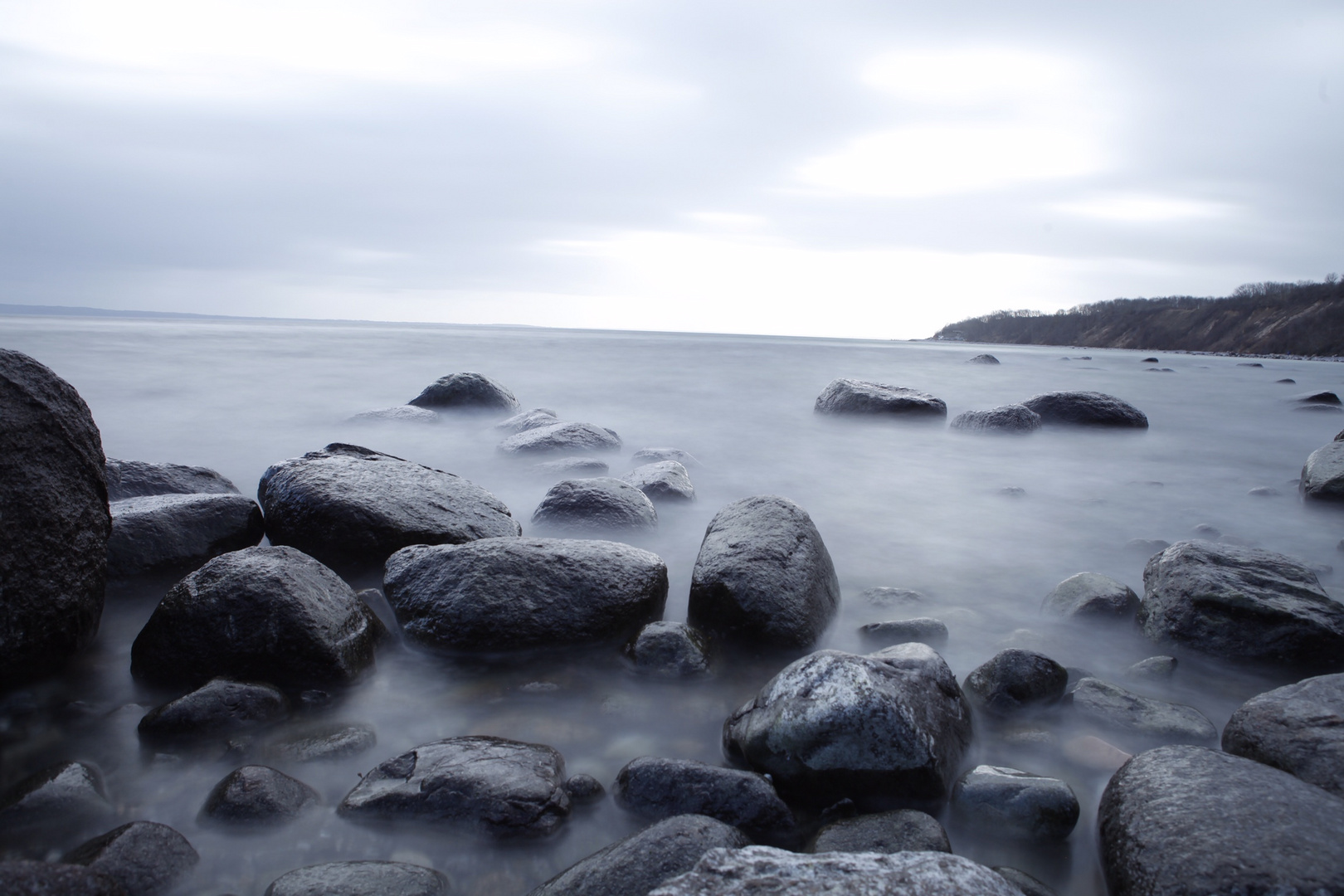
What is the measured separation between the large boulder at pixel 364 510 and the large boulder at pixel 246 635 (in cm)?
72

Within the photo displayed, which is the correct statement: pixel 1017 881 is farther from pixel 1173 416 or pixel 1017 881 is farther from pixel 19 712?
pixel 1173 416

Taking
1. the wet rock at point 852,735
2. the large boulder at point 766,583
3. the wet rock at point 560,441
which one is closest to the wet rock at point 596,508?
the large boulder at point 766,583

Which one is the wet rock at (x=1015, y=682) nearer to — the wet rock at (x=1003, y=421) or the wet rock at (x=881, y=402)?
the wet rock at (x=1003, y=421)

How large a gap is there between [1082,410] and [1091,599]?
19.2 feet

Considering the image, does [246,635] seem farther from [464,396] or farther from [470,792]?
[464,396]

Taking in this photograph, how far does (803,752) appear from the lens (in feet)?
5.86

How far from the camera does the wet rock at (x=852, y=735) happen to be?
5.77ft

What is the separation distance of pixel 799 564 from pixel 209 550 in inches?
96.0

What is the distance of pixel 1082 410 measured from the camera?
7918 mm

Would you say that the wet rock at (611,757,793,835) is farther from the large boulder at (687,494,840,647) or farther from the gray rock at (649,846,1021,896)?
the large boulder at (687,494,840,647)

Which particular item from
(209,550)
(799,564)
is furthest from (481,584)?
(209,550)

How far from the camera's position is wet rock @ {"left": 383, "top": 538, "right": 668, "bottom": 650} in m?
2.48

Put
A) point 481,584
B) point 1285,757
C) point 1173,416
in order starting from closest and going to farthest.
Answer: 1. point 1285,757
2. point 481,584
3. point 1173,416

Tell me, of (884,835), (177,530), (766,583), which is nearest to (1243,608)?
(766,583)
